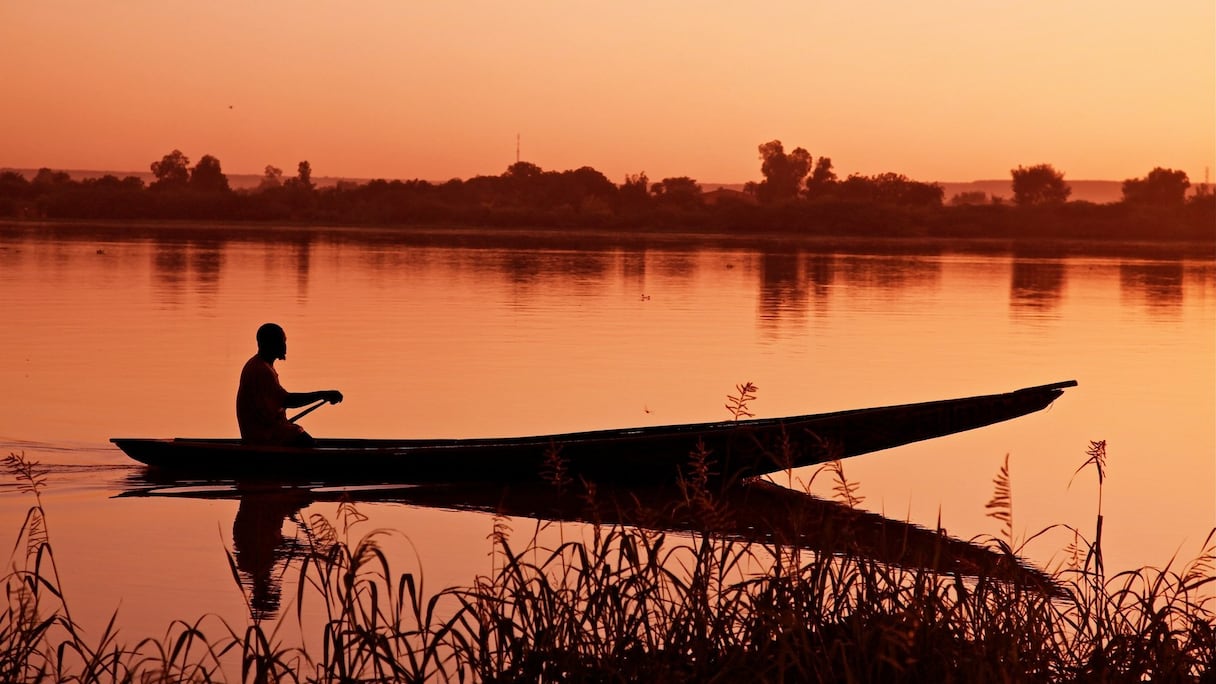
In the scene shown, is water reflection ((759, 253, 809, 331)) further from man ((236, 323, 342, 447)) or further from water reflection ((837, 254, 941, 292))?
man ((236, 323, 342, 447))

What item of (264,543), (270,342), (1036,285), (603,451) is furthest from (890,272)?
(264,543)

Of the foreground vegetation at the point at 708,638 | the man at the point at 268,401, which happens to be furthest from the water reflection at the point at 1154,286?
the foreground vegetation at the point at 708,638

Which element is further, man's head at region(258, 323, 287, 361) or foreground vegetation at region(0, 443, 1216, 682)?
man's head at region(258, 323, 287, 361)

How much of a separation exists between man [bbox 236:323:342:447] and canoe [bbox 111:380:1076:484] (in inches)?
9.3

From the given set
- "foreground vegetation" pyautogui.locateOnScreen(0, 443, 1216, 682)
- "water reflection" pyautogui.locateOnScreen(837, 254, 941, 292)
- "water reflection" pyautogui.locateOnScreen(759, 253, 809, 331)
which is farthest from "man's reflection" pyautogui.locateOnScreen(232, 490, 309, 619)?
"water reflection" pyautogui.locateOnScreen(837, 254, 941, 292)

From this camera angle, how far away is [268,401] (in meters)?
11.4

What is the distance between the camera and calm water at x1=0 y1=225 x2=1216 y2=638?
33.8ft

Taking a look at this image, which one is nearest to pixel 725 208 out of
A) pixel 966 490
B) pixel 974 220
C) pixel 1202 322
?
pixel 974 220

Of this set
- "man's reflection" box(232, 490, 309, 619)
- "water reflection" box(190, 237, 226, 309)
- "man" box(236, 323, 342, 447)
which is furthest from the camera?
"water reflection" box(190, 237, 226, 309)

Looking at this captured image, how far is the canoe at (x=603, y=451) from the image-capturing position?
35.0ft

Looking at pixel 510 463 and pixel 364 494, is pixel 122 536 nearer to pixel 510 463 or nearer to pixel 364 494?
pixel 364 494

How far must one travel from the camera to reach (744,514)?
1090cm

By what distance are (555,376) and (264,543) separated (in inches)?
378

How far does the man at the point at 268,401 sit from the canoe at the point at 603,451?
0.24 meters
